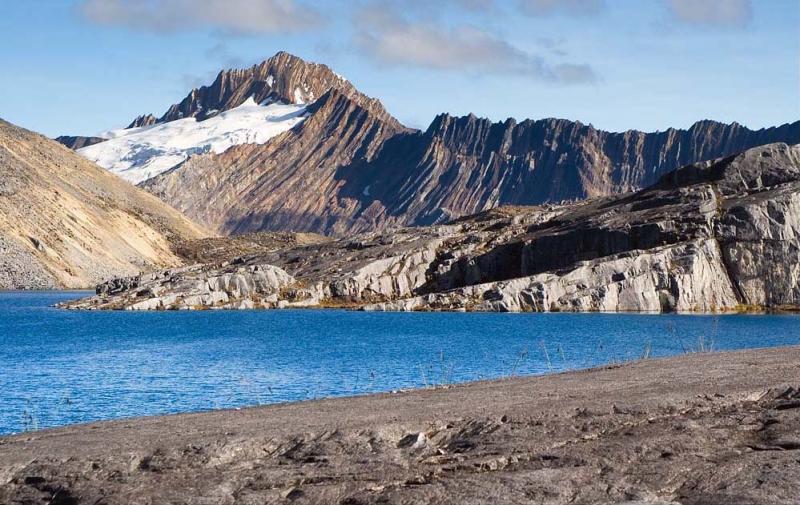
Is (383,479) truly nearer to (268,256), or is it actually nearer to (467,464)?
(467,464)

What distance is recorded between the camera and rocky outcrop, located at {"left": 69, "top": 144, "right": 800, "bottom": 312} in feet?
369

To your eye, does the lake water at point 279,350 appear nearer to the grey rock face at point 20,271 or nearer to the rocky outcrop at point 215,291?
the rocky outcrop at point 215,291

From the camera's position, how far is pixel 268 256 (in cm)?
15012

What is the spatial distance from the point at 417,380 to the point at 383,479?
107 feet

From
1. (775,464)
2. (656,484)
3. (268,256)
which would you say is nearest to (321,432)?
(656,484)

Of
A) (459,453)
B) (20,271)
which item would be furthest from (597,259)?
(20,271)

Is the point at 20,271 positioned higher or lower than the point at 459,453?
higher

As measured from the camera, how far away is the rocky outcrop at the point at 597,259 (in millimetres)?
112438

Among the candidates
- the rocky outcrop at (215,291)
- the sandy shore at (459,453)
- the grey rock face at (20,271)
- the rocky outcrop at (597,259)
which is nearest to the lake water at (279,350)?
the rocky outcrop at (215,291)

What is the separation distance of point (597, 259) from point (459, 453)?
10171 cm

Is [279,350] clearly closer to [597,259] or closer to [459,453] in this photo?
[459,453]

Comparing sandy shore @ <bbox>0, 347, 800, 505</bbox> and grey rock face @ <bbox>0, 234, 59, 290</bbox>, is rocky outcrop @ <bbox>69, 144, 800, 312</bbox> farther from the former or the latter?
sandy shore @ <bbox>0, 347, 800, 505</bbox>

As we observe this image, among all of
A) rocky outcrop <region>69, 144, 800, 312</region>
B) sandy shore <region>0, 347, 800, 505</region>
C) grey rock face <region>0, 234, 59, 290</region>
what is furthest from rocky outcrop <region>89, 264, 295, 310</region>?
sandy shore <region>0, 347, 800, 505</region>

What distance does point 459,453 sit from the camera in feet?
56.4
